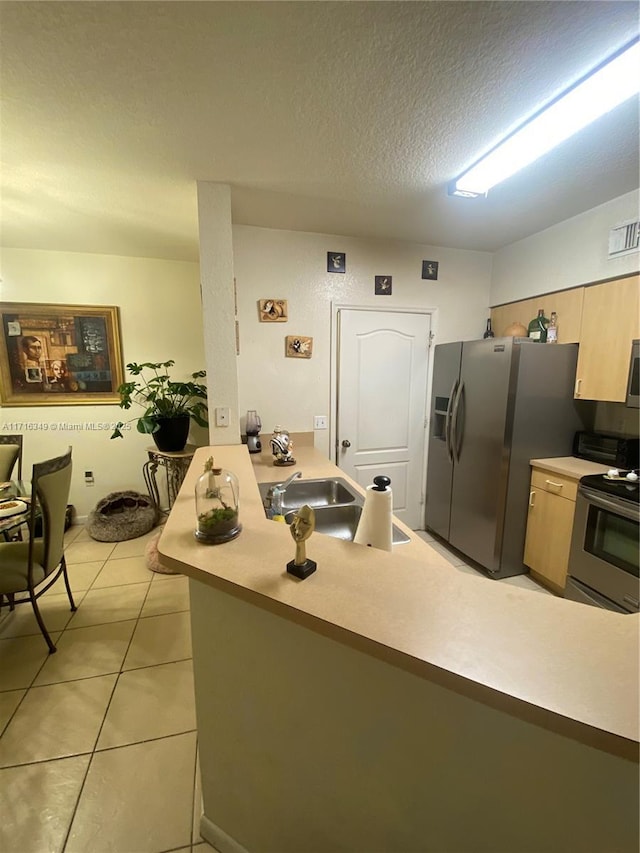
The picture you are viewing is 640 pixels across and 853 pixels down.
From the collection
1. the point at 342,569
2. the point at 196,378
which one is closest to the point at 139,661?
the point at 342,569

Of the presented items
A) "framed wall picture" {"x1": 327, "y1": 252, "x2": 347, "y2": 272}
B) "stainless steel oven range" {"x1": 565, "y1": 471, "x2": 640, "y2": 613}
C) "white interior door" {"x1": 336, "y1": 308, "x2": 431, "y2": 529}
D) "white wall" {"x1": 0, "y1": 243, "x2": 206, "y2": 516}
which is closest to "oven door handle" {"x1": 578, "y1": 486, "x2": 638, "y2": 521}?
"stainless steel oven range" {"x1": 565, "y1": 471, "x2": 640, "y2": 613}

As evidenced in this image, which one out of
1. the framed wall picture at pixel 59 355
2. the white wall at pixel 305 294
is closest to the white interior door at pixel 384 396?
the white wall at pixel 305 294

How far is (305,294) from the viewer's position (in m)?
2.59

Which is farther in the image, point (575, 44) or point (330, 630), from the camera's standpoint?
point (575, 44)

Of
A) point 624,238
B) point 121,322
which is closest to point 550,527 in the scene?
A: point 624,238

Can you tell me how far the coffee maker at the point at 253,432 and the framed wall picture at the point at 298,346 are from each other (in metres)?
0.57

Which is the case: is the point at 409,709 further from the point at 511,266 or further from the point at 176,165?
the point at 511,266

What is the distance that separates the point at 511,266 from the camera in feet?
9.07

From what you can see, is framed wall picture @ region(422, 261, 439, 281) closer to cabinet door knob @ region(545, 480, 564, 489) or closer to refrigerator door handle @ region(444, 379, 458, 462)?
refrigerator door handle @ region(444, 379, 458, 462)

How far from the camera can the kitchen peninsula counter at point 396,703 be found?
0.52 metres

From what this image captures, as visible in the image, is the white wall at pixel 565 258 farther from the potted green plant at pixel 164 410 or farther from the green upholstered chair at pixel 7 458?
the green upholstered chair at pixel 7 458

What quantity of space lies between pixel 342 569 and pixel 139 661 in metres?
1.63

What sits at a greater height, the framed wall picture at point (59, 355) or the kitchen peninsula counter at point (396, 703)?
the framed wall picture at point (59, 355)

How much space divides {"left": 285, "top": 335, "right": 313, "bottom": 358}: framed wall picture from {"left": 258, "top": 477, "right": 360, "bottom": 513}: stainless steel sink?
114 centimetres
